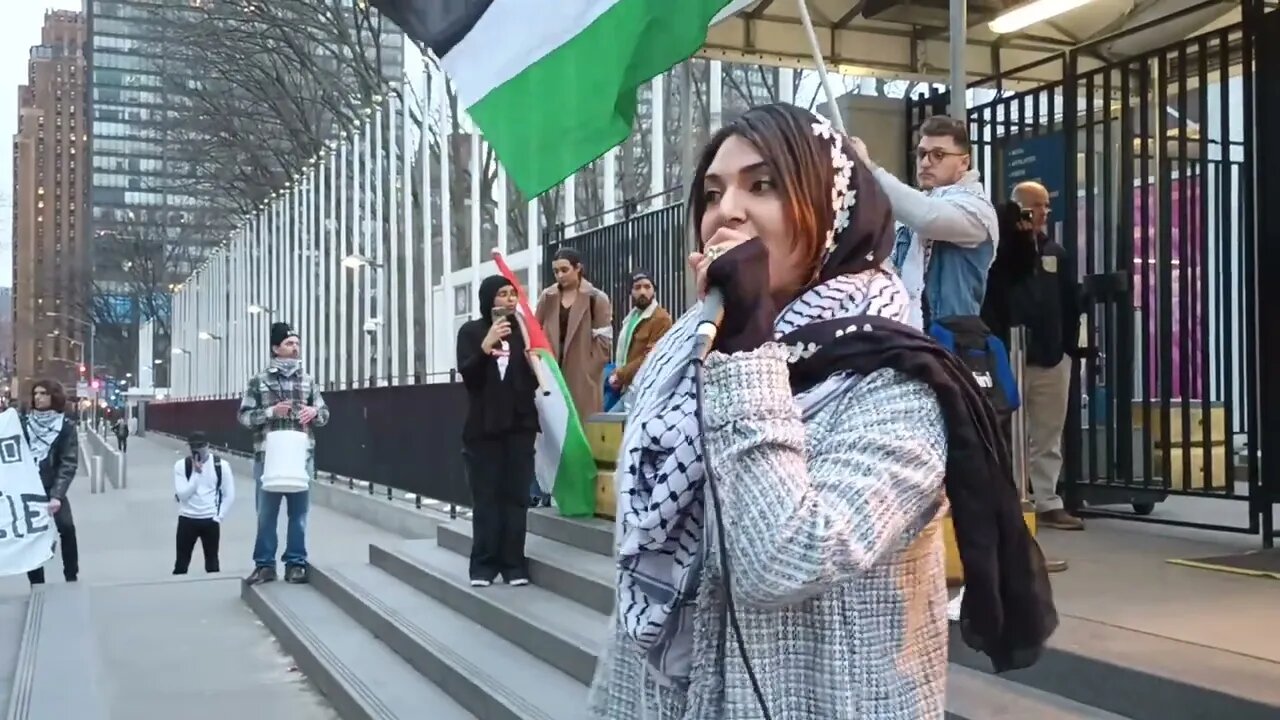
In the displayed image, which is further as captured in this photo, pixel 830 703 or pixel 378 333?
pixel 378 333

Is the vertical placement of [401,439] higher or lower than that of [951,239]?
lower

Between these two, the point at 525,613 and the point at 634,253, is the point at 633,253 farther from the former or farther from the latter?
the point at 525,613

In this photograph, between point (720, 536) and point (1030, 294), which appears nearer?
point (720, 536)

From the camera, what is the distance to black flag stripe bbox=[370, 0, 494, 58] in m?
5.10

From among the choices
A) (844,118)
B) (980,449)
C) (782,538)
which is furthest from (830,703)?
(844,118)

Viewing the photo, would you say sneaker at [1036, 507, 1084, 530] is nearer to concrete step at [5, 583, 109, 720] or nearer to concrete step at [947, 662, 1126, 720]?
concrete step at [947, 662, 1126, 720]

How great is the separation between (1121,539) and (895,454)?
5296 millimetres

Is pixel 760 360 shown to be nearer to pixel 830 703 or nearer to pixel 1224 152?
pixel 830 703

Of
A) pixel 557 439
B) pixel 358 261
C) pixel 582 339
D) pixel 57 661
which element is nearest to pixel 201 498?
pixel 57 661

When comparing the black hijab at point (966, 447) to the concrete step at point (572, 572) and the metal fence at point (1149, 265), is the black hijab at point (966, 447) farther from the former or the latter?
the metal fence at point (1149, 265)

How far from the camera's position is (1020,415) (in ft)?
17.2

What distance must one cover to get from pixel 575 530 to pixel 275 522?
322 centimetres

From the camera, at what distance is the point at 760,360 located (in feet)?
4.81

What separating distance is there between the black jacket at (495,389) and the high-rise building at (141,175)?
76.1ft
